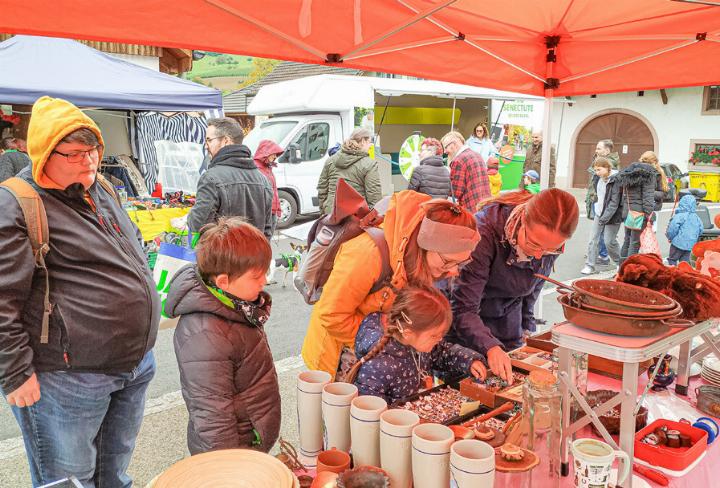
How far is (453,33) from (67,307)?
7.91ft

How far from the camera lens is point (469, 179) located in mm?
6938

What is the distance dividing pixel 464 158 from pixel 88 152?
18.2ft

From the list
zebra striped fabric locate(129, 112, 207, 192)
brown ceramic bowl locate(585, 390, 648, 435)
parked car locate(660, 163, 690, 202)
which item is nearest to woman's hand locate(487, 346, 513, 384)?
brown ceramic bowl locate(585, 390, 648, 435)

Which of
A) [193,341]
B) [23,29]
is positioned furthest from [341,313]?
[23,29]

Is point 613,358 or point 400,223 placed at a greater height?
point 400,223

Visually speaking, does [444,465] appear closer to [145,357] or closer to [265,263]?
[265,263]

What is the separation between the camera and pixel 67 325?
1.89 m

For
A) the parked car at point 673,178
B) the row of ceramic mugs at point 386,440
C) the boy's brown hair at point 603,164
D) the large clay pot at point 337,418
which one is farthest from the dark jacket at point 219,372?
the parked car at point 673,178

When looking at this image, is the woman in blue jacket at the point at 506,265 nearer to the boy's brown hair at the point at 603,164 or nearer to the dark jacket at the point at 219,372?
the dark jacket at the point at 219,372

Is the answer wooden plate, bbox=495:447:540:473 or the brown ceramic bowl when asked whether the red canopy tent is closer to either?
the brown ceramic bowl

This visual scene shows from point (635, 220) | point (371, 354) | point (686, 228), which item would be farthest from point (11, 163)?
A: point (686, 228)

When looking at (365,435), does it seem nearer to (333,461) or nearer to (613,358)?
(333,461)

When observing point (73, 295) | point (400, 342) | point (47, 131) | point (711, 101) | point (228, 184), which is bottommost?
point (400, 342)

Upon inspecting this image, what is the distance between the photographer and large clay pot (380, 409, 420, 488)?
51.8 inches
